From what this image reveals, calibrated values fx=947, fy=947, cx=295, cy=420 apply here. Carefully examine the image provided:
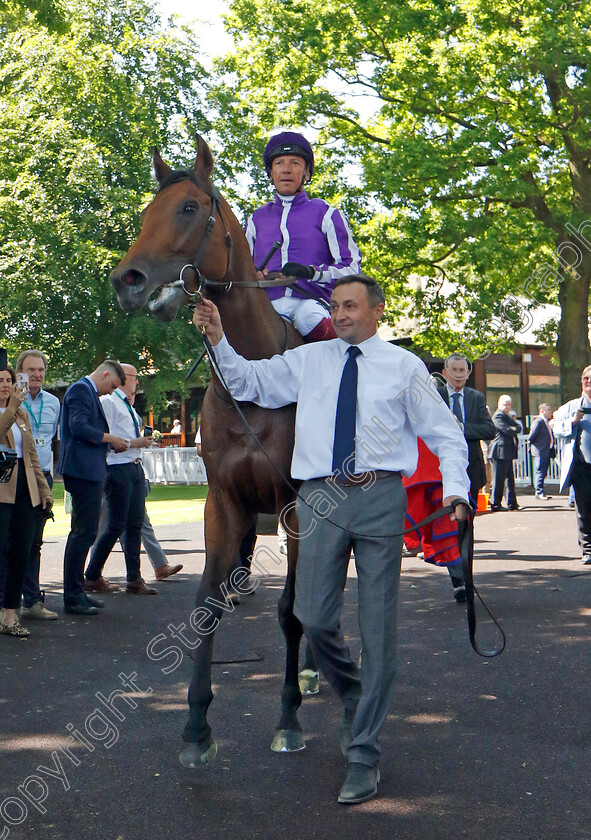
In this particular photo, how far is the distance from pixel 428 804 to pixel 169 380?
92.5 feet

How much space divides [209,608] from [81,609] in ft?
13.7

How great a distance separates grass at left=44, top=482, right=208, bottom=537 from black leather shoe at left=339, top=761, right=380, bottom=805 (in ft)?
40.0

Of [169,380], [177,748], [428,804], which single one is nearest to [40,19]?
[177,748]

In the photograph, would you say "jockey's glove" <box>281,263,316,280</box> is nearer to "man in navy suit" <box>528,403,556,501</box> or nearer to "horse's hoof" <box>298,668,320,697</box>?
"horse's hoof" <box>298,668,320,697</box>

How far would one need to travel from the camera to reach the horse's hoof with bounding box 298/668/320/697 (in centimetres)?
556

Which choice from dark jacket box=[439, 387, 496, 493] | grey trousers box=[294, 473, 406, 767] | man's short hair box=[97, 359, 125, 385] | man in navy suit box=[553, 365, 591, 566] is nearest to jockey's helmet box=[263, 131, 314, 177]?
grey trousers box=[294, 473, 406, 767]

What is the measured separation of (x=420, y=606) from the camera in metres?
8.23

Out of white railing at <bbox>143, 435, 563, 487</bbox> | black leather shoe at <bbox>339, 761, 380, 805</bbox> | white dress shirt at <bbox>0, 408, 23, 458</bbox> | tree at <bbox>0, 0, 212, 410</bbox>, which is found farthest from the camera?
white railing at <bbox>143, 435, 563, 487</bbox>

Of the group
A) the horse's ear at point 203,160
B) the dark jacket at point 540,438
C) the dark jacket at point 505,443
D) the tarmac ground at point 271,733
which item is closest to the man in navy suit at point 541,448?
the dark jacket at point 540,438

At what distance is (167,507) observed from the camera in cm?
2097

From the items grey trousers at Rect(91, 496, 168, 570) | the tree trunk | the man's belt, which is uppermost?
the tree trunk

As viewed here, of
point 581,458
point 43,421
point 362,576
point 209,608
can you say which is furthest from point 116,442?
point 581,458

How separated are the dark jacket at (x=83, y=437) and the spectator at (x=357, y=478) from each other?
437 cm

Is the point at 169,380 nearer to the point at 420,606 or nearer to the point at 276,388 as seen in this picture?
the point at 420,606
